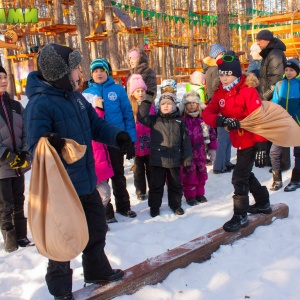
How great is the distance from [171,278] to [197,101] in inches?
105

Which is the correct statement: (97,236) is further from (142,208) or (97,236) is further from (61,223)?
(142,208)

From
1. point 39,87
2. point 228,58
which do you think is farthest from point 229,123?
point 39,87

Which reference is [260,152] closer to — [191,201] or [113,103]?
[191,201]

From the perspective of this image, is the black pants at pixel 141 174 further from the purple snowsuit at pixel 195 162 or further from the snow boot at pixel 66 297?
the snow boot at pixel 66 297

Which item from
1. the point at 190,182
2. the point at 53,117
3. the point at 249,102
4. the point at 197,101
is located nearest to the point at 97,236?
the point at 53,117

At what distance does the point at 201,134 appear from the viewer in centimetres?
484

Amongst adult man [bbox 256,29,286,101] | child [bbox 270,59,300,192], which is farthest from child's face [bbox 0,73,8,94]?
adult man [bbox 256,29,286,101]

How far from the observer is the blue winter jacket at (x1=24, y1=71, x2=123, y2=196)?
2.28 m

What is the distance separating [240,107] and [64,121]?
1926 millimetres

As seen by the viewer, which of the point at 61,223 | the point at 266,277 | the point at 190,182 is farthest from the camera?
the point at 190,182

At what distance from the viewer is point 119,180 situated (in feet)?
14.5

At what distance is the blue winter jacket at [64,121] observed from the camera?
7.47ft

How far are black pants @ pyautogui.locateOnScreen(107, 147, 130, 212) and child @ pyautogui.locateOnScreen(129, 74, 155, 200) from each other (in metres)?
0.59

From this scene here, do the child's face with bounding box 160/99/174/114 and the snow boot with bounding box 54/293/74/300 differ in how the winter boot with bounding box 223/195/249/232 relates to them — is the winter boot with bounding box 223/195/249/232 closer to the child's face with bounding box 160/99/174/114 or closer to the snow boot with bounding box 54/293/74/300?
the child's face with bounding box 160/99/174/114
